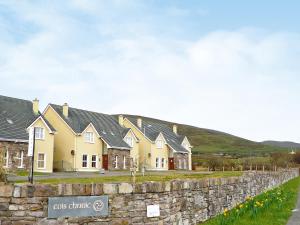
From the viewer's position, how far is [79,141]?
45188 millimetres

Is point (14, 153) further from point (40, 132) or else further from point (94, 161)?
point (94, 161)

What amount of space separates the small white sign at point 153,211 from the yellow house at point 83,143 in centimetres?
3555

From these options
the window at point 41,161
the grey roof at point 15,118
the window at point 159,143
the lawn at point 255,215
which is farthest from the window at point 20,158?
the lawn at point 255,215

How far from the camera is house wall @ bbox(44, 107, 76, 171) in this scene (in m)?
44.7

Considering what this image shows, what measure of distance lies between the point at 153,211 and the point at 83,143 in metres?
36.9

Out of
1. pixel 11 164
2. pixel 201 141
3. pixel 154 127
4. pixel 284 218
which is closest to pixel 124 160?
pixel 154 127

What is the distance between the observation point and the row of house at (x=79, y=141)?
37.6 meters

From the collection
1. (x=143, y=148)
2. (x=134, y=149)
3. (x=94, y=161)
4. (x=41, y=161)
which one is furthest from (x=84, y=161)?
(x=143, y=148)

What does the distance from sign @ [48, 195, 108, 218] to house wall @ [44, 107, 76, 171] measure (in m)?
36.3

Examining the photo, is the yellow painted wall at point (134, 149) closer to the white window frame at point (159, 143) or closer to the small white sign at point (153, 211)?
the white window frame at point (159, 143)

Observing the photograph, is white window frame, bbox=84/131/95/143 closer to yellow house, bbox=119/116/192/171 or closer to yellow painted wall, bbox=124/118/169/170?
yellow house, bbox=119/116/192/171

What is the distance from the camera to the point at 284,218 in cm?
1340

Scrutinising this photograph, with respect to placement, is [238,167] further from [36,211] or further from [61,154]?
[36,211]

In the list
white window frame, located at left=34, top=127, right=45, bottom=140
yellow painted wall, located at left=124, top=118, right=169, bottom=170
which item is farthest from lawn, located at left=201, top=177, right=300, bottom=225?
yellow painted wall, located at left=124, top=118, right=169, bottom=170
